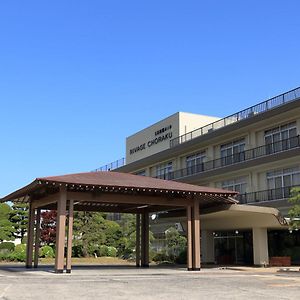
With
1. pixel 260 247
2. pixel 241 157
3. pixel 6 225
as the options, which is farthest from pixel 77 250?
pixel 260 247

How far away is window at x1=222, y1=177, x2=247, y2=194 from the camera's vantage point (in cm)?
3822

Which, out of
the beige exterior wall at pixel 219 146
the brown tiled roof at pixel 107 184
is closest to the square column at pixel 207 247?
the beige exterior wall at pixel 219 146

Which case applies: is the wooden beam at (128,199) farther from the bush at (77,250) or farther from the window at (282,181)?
the bush at (77,250)

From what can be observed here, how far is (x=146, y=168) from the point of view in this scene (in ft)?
176

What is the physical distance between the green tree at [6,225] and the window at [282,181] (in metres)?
27.0

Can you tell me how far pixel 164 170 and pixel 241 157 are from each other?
13.5 meters

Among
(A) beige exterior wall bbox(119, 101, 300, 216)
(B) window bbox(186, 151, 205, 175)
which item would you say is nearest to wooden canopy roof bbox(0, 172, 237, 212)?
(A) beige exterior wall bbox(119, 101, 300, 216)

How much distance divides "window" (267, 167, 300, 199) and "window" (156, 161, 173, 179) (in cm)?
1473

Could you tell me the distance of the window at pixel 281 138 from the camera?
33.7 m

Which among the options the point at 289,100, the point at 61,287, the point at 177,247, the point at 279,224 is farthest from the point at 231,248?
the point at 61,287

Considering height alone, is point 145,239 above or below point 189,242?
above

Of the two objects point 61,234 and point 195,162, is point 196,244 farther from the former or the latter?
point 195,162

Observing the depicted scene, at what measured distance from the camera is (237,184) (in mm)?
39031

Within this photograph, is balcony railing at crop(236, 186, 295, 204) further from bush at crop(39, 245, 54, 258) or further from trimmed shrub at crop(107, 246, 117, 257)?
bush at crop(39, 245, 54, 258)
